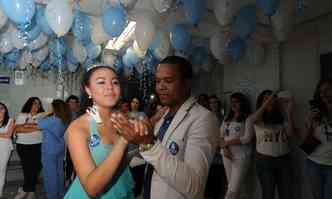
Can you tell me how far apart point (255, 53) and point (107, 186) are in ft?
10.7

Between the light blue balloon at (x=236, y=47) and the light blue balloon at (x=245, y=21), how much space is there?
0.45 metres

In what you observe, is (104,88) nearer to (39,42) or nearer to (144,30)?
(144,30)

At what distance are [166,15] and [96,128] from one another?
8.14ft

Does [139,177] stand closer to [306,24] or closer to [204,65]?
[306,24]

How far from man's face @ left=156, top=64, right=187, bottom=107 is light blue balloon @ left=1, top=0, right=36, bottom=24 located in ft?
5.73

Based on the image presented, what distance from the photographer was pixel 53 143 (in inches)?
146

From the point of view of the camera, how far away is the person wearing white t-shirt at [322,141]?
2.52 metres

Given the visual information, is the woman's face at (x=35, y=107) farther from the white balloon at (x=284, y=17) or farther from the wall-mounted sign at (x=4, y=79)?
the white balloon at (x=284, y=17)

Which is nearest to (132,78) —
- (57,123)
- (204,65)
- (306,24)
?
(204,65)

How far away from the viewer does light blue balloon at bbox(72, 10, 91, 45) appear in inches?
120

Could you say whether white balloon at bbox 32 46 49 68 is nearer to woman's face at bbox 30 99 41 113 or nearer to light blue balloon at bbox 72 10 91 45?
woman's face at bbox 30 99 41 113

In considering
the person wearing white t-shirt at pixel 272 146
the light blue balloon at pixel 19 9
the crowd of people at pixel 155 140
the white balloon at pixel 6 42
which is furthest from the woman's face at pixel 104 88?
the white balloon at pixel 6 42

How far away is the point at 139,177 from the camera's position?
2062 millimetres

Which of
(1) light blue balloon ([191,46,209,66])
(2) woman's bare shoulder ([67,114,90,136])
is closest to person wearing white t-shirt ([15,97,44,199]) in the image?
(1) light blue balloon ([191,46,209,66])
